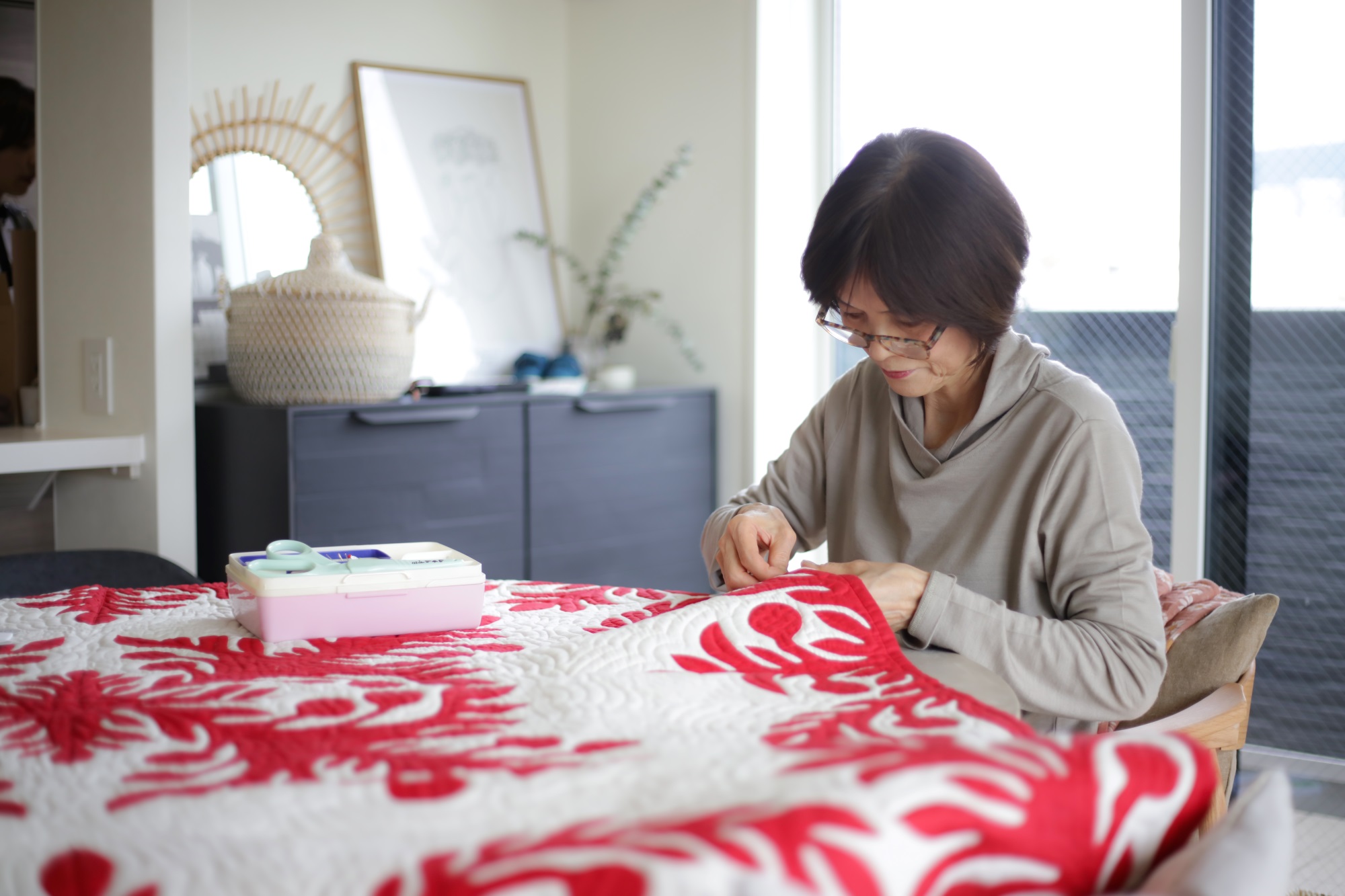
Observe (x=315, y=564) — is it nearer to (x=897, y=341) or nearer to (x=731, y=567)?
(x=731, y=567)

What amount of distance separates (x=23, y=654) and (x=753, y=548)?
0.83m

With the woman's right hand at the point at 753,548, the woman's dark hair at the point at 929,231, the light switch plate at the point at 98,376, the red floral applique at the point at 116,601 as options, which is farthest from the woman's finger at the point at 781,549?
the light switch plate at the point at 98,376

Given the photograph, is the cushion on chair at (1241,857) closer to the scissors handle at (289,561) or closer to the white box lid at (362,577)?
the white box lid at (362,577)

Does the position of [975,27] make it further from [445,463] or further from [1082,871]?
[1082,871]

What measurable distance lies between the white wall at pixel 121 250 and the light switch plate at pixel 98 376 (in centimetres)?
2

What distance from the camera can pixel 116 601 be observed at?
1.30 meters

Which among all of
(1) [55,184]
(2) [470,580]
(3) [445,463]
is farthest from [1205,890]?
(1) [55,184]

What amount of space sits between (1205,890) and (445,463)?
228cm

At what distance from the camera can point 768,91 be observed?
3.24 meters

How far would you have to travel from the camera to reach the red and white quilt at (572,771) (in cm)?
60

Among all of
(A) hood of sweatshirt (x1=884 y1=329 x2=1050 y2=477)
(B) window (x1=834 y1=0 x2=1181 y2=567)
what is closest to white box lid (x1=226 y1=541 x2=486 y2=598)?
(A) hood of sweatshirt (x1=884 y1=329 x2=1050 y2=477)

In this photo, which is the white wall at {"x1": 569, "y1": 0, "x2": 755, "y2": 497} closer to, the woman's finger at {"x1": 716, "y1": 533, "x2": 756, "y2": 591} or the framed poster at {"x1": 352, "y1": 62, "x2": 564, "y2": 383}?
the framed poster at {"x1": 352, "y1": 62, "x2": 564, "y2": 383}

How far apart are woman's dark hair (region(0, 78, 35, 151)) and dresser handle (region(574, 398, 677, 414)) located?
147 centimetres

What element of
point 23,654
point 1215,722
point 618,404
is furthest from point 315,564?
point 618,404
